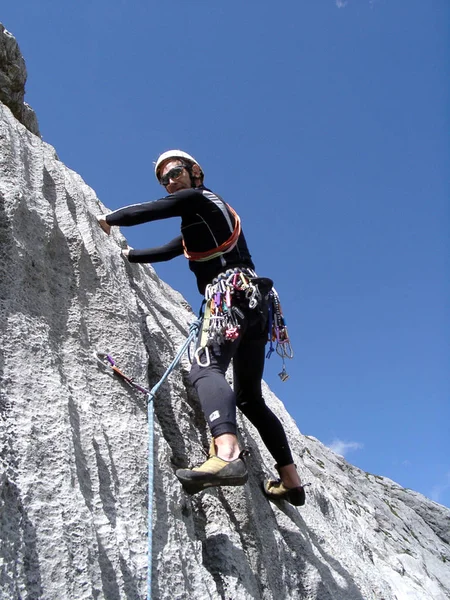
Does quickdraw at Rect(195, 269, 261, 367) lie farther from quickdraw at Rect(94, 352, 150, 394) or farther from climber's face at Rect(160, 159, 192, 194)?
climber's face at Rect(160, 159, 192, 194)

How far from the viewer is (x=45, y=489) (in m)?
3.07

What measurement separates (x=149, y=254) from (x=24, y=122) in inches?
170

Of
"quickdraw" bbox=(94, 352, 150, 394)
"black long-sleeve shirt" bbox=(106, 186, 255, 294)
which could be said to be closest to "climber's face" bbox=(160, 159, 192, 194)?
"black long-sleeve shirt" bbox=(106, 186, 255, 294)

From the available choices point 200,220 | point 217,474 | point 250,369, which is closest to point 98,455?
point 217,474

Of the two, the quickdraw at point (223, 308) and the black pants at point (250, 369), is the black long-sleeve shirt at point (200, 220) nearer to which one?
the quickdraw at point (223, 308)

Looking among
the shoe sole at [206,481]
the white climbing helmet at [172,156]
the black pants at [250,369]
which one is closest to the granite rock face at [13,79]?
the white climbing helmet at [172,156]

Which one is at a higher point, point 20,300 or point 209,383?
point 20,300

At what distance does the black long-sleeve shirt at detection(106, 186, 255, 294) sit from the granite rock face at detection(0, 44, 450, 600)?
801mm

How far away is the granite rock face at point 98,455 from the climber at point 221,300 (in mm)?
416

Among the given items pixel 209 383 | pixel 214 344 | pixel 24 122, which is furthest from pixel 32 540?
pixel 24 122

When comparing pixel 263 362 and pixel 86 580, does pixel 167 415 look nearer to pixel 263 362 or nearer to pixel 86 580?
pixel 263 362

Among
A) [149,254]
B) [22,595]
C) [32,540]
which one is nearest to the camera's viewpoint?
[22,595]

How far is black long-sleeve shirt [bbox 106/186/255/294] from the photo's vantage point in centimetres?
454

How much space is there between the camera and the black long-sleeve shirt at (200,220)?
4539mm
